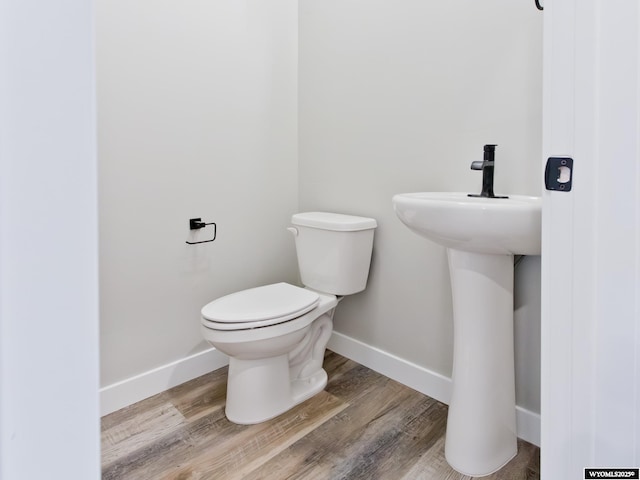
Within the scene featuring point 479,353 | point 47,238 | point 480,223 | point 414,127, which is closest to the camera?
point 47,238

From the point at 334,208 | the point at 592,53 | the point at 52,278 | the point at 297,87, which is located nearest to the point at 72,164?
the point at 52,278

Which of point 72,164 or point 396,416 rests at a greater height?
point 72,164

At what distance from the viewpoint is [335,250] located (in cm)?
185

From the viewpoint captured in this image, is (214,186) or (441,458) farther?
(214,186)

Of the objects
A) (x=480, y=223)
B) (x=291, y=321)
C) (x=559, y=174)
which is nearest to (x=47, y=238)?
(x=559, y=174)

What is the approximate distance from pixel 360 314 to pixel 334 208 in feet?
1.92

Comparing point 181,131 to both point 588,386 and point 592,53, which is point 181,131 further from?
point 588,386

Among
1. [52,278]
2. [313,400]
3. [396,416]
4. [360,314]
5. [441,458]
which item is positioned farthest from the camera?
[360,314]

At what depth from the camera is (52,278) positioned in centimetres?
32

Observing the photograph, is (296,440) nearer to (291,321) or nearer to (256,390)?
(256,390)

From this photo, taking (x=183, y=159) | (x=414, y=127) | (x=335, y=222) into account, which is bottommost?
(x=335, y=222)

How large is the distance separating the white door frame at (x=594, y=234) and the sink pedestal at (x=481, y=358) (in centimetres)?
47

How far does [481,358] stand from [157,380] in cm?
140

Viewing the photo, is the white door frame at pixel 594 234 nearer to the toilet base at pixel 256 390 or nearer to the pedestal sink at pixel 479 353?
the pedestal sink at pixel 479 353
